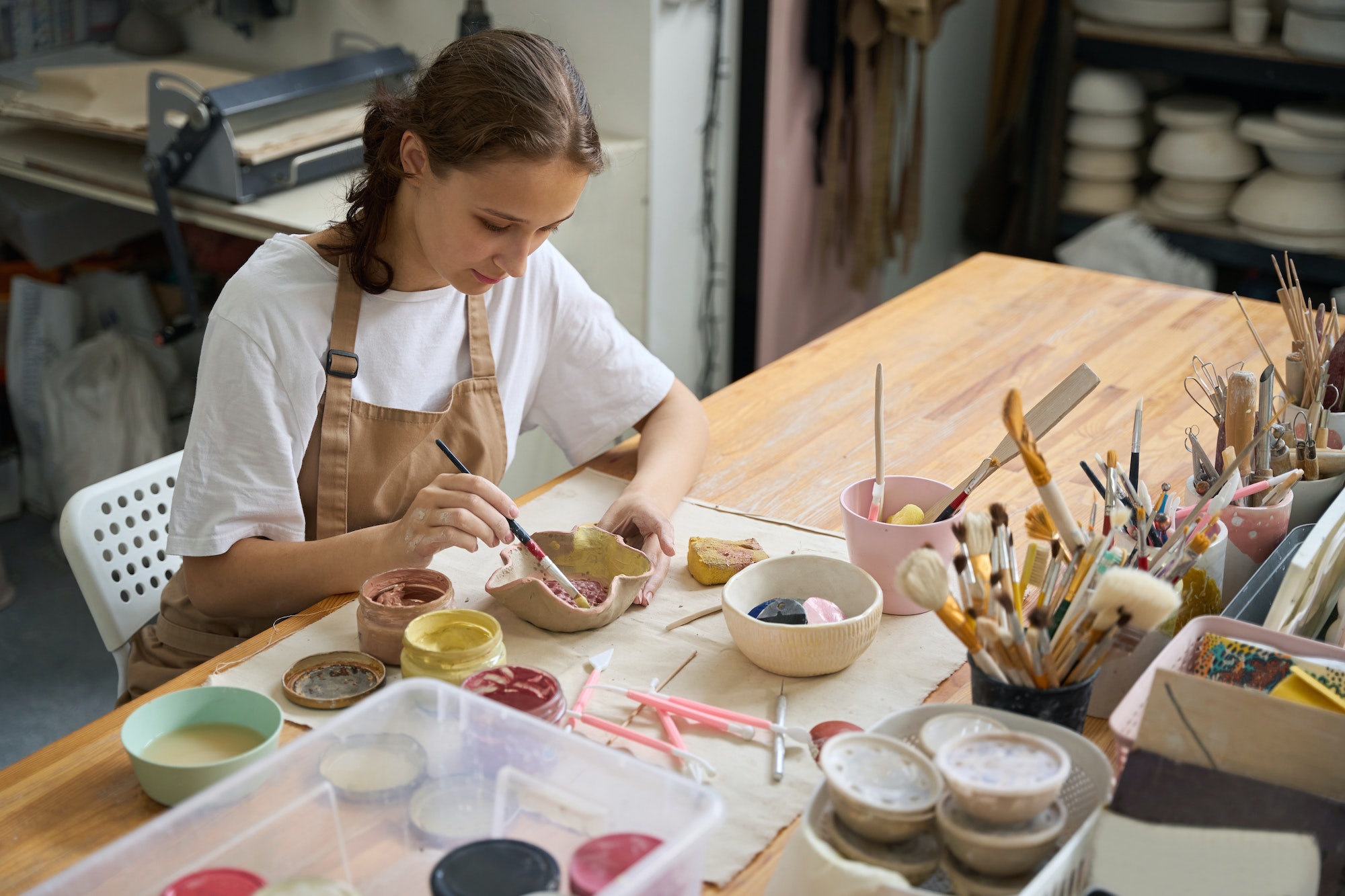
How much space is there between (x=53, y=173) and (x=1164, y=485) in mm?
2479

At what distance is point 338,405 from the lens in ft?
4.51

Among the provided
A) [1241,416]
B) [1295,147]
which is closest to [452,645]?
[1241,416]

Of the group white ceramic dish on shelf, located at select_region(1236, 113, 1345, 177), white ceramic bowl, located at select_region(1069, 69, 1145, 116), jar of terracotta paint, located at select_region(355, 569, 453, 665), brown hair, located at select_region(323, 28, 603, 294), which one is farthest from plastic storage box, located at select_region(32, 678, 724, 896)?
white ceramic bowl, located at select_region(1069, 69, 1145, 116)

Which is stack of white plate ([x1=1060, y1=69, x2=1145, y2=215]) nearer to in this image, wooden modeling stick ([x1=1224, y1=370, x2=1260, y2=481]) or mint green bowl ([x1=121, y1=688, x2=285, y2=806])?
wooden modeling stick ([x1=1224, y1=370, x2=1260, y2=481])

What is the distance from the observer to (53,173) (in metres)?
2.75

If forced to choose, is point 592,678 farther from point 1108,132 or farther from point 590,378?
point 1108,132

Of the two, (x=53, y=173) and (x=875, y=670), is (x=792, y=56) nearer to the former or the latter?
(x=53, y=173)

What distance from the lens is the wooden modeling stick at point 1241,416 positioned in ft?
4.10

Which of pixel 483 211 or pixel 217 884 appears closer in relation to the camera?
pixel 217 884

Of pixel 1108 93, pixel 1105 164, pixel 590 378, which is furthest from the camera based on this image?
pixel 1105 164

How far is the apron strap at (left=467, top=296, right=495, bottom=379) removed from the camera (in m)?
1.50

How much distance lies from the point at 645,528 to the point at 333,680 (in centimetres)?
39

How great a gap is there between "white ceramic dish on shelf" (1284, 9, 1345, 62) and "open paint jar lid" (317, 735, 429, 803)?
2928mm

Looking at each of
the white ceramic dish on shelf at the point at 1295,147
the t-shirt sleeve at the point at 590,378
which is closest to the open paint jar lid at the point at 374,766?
the t-shirt sleeve at the point at 590,378
